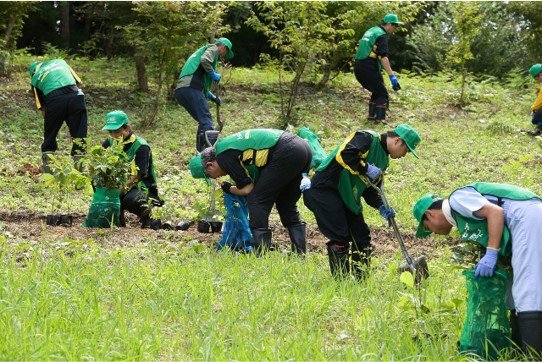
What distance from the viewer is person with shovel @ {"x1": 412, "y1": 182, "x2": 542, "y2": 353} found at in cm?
412

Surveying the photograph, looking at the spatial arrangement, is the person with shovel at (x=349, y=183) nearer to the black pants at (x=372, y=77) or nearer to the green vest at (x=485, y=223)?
the green vest at (x=485, y=223)

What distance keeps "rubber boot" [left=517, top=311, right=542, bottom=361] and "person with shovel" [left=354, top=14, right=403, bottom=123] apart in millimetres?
9061

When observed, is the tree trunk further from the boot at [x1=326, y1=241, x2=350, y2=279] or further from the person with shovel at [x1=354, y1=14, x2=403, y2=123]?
the boot at [x1=326, y1=241, x2=350, y2=279]

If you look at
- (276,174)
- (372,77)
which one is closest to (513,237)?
(276,174)

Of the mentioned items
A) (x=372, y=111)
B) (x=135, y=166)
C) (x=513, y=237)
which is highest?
(x=513, y=237)

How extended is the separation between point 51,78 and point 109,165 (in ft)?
8.80

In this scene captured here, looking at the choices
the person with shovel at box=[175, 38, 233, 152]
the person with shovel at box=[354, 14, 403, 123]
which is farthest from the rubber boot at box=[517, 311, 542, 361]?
the person with shovel at box=[354, 14, 403, 123]

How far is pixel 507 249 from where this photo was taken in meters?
4.37

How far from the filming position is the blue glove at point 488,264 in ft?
13.8

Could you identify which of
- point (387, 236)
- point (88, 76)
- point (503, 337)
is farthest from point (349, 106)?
point (503, 337)

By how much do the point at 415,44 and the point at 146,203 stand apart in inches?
539

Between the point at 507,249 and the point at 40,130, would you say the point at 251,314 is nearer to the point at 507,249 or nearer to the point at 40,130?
the point at 507,249

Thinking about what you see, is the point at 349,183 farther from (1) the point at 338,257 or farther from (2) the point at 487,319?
(2) the point at 487,319

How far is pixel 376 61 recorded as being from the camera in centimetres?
1318
